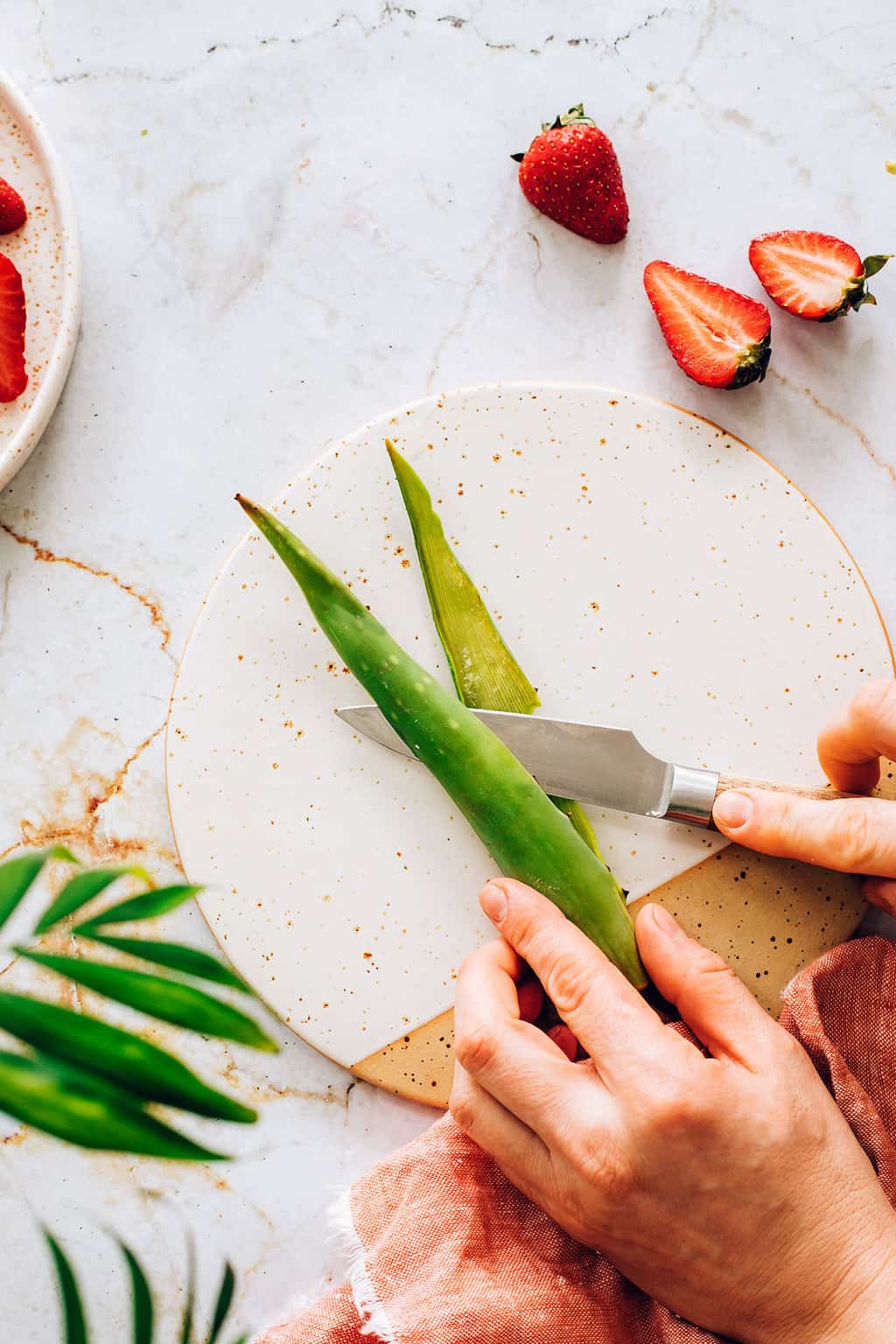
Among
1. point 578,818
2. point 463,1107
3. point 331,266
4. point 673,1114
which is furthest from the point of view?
point 331,266

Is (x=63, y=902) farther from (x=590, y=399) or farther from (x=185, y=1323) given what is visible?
(x=590, y=399)

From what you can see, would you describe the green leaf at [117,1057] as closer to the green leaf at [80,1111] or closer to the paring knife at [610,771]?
the green leaf at [80,1111]

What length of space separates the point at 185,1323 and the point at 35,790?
0.74 metres

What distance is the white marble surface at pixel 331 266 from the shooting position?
107 centimetres

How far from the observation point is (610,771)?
0.95m

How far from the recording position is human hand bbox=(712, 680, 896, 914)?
859 millimetres

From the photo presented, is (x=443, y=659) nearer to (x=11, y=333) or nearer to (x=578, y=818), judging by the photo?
(x=578, y=818)

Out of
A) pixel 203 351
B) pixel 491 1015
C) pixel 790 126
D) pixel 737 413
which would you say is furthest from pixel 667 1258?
pixel 790 126

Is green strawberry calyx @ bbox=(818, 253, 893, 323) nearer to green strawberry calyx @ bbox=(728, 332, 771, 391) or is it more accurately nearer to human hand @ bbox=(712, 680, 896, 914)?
green strawberry calyx @ bbox=(728, 332, 771, 391)

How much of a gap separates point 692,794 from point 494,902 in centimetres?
22

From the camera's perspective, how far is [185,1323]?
43cm

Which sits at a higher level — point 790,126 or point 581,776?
point 790,126

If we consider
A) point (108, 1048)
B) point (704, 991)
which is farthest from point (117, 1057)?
point (704, 991)

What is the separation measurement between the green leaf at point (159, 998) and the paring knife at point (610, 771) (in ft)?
1.99
